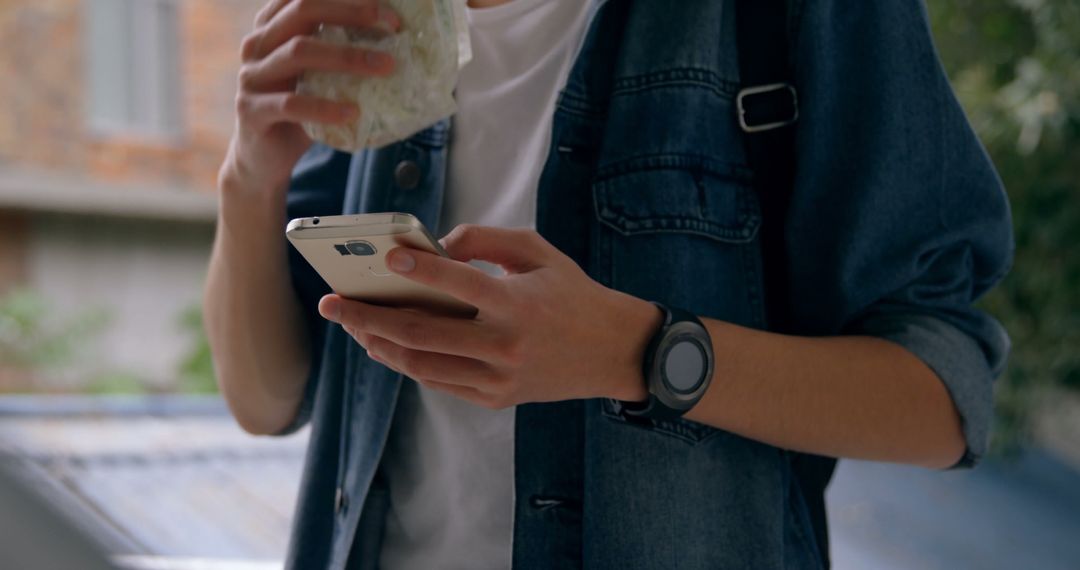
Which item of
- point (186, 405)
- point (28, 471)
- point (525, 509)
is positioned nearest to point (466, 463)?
point (525, 509)

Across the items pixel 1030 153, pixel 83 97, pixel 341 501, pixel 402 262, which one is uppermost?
pixel 402 262

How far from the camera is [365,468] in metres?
0.78

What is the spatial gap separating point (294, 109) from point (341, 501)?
0.33m

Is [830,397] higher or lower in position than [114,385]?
higher

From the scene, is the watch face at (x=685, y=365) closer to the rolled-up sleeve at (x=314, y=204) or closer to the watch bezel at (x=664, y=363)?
the watch bezel at (x=664, y=363)

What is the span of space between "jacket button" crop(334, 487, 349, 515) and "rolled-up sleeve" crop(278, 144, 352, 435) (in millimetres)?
146

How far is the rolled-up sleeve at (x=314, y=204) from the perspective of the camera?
907 mm

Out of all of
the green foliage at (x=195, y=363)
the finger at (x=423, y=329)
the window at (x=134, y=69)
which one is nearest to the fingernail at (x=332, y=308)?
the finger at (x=423, y=329)

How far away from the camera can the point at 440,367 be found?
1.80 feet

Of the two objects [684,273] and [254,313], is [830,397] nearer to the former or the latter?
[684,273]

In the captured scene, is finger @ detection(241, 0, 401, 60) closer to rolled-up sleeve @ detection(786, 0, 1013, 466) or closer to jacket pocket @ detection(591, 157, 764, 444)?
jacket pocket @ detection(591, 157, 764, 444)

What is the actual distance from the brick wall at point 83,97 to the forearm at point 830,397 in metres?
5.58

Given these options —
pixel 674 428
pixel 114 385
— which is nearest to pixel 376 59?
pixel 674 428

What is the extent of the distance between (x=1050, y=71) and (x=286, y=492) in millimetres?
2239
